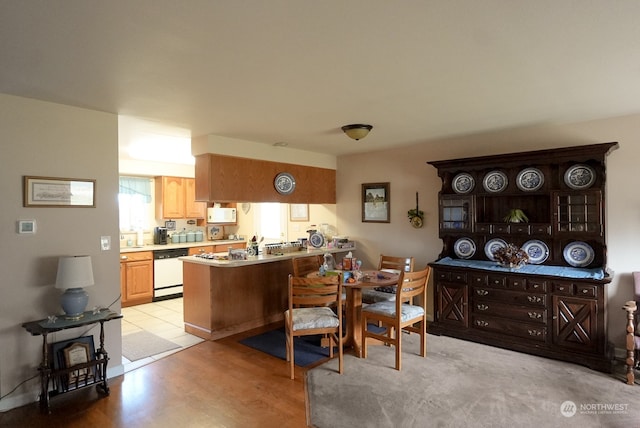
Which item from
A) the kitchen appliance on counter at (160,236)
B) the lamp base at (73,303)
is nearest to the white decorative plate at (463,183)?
the lamp base at (73,303)

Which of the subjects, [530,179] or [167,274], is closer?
[530,179]

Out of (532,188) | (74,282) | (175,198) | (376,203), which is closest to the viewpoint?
(74,282)

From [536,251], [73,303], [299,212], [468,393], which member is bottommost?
[468,393]

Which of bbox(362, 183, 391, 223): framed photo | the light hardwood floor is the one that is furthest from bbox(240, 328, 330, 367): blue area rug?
bbox(362, 183, 391, 223): framed photo

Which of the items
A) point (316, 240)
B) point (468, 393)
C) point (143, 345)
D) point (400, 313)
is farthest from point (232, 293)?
point (468, 393)

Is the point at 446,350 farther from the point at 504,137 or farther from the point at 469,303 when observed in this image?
the point at 504,137

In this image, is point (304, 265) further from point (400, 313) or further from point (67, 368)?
point (67, 368)

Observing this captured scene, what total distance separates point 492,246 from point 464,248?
Result: 32 cm

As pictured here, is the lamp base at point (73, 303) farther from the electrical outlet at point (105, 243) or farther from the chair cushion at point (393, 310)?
the chair cushion at point (393, 310)

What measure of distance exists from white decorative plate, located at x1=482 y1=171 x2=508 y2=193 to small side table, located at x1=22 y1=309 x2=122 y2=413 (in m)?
4.04

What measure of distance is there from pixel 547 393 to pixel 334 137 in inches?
129

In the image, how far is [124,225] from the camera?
655cm

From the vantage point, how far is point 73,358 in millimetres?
2984

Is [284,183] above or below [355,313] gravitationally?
above
